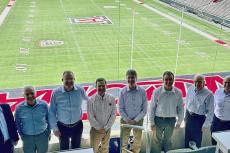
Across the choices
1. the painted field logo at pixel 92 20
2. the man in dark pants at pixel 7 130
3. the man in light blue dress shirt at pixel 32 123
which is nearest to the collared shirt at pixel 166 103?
the man in light blue dress shirt at pixel 32 123

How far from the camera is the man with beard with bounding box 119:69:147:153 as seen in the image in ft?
11.5

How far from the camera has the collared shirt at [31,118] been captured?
3117 mm

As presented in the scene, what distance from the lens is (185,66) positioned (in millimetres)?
10695

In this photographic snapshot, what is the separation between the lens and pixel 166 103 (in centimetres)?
348

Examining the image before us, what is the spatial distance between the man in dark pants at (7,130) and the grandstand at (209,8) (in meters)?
15.2

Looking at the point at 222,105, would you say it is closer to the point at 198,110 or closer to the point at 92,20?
the point at 198,110

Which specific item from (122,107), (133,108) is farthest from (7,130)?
(133,108)

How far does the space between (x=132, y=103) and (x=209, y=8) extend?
56.5 feet

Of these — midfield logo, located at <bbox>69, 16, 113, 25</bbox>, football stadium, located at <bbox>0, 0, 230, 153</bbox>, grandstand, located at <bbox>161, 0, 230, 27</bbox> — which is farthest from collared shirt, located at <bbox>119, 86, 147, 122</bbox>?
grandstand, located at <bbox>161, 0, 230, 27</bbox>

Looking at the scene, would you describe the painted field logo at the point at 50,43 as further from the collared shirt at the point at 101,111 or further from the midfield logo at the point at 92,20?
the collared shirt at the point at 101,111

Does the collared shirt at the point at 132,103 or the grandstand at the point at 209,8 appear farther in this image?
the grandstand at the point at 209,8

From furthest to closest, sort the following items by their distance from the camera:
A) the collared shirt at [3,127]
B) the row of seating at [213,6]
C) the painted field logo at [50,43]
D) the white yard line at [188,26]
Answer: the row of seating at [213,6], the white yard line at [188,26], the painted field logo at [50,43], the collared shirt at [3,127]

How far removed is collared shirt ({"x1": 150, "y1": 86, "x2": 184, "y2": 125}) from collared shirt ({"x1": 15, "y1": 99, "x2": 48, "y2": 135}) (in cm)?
110

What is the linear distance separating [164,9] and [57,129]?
16.8m
